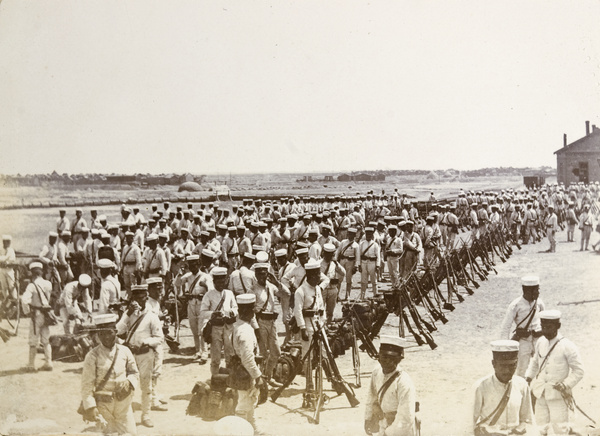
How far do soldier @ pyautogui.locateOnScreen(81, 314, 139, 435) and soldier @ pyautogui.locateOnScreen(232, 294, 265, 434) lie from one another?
1.14 m

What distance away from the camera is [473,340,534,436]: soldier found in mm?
5141

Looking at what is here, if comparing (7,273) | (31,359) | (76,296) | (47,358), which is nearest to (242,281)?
(76,296)

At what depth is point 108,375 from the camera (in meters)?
6.01

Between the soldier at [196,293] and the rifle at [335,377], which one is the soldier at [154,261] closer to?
the soldier at [196,293]

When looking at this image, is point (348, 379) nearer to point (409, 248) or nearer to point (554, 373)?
point (554, 373)

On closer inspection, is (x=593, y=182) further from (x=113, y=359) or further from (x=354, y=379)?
(x=113, y=359)

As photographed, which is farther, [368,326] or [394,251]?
[394,251]

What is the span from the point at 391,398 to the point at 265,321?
11.5 ft

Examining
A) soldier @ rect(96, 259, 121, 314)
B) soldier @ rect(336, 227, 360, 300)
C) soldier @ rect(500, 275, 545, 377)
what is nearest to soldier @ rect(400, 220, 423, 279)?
soldier @ rect(336, 227, 360, 300)

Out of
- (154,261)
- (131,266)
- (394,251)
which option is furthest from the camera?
(394,251)

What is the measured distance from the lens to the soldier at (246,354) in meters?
6.31

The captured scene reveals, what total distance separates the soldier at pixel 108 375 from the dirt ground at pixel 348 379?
4.11 feet

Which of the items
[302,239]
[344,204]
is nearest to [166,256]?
[302,239]

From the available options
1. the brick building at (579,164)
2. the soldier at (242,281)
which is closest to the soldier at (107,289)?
the soldier at (242,281)
